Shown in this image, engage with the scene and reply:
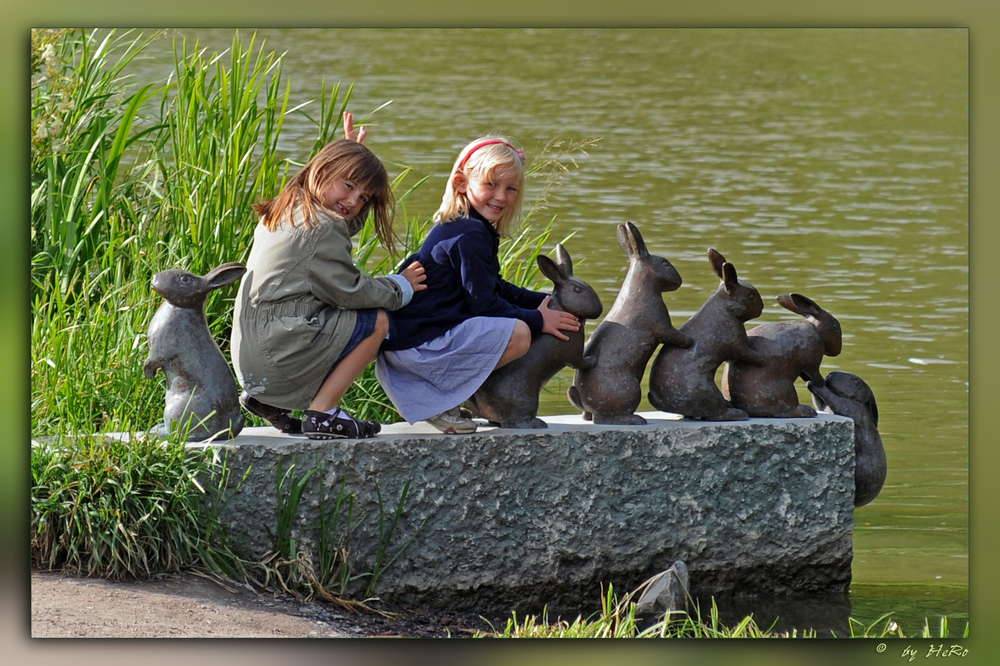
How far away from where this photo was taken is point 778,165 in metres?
12.3

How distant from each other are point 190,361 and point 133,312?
3.52ft

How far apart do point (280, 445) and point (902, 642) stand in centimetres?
206

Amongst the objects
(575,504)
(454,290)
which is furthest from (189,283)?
(575,504)

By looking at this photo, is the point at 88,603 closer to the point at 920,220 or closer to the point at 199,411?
the point at 199,411

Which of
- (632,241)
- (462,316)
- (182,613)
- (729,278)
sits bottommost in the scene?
(182,613)

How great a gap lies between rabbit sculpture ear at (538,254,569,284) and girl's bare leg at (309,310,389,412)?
57 cm

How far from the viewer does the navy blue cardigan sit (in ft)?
14.0

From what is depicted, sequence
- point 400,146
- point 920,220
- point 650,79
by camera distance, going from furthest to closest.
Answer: point 650,79 < point 400,146 < point 920,220

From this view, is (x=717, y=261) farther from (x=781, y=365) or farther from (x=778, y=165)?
(x=778, y=165)

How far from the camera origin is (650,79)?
55.4ft

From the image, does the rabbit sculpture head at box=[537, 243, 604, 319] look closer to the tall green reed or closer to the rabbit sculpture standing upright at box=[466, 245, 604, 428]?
the rabbit sculpture standing upright at box=[466, 245, 604, 428]

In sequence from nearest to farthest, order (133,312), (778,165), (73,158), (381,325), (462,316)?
(381,325)
(462,316)
(133,312)
(73,158)
(778,165)

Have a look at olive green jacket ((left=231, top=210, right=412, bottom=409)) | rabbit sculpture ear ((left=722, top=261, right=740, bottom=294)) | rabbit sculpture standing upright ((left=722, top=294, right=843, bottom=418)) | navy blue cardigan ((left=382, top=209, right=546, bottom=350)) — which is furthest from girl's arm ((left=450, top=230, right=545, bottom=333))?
rabbit sculpture standing upright ((left=722, top=294, right=843, bottom=418))

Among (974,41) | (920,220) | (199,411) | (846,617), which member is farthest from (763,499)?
(920,220)
